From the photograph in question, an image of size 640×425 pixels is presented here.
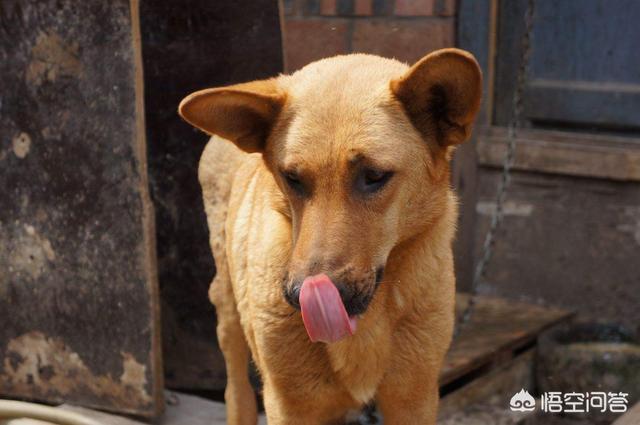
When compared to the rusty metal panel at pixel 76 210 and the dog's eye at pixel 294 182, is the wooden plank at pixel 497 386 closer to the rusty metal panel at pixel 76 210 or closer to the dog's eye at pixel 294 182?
the rusty metal panel at pixel 76 210

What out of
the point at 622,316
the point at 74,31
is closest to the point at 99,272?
the point at 74,31

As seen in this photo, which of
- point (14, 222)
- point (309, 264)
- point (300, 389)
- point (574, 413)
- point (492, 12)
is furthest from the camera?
point (492, 12)

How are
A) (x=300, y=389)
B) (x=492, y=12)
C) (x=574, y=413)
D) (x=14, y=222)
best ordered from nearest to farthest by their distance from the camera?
1. (x=300, y=389)
2. (x=14, y=222)
3. (x=574, y=413)
4. (x=492, y=12)

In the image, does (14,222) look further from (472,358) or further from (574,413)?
(574,413)

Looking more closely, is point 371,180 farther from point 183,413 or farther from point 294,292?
point 183,413

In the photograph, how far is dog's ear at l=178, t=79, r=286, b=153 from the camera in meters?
3.09

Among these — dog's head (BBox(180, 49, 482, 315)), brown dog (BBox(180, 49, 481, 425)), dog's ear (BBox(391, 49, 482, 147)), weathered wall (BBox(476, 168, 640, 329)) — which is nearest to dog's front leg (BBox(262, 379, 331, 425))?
brown dog (BBox(180, 49, 481, 425))

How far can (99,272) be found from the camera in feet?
15.3

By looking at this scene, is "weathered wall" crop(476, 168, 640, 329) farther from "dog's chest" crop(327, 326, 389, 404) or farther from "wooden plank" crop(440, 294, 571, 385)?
"dog's chest" crop(327, 326, 389, 404)

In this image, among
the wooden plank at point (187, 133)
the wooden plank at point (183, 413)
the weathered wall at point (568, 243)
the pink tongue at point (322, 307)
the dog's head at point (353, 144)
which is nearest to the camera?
the pink tongue at point (322, 307)

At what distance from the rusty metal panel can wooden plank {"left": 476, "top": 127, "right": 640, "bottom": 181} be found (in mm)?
2286

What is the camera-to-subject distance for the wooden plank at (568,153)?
565 cm

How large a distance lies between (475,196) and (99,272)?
239 centimetres

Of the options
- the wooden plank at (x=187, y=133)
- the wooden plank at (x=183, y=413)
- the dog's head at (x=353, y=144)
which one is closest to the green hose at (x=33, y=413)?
the dog's head at (x=353, y=144)
